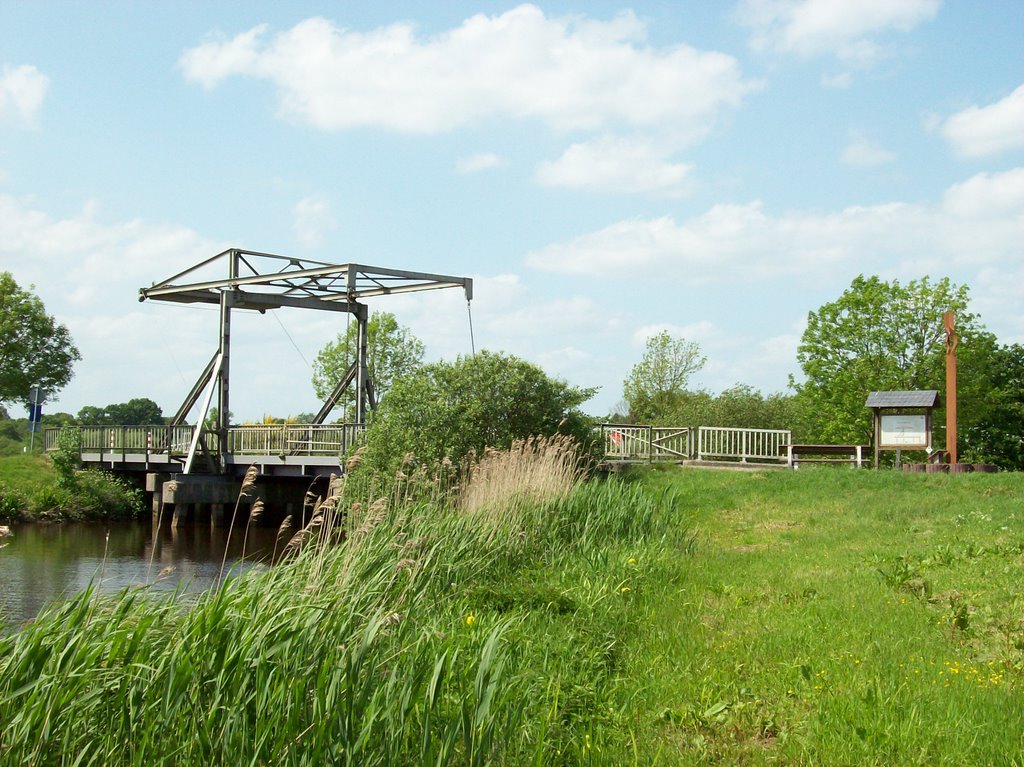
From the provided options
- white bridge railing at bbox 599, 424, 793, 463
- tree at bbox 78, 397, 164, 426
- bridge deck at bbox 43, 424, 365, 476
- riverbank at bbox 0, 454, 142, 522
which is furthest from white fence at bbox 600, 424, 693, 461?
tree at bbox 78, 397, 164, 426

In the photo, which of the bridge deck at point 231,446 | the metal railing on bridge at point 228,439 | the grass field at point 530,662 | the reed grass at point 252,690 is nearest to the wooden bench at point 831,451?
the bridge deck at point 231,446

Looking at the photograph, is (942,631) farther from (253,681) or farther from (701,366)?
(701,366)

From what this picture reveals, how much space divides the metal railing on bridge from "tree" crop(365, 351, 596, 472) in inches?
148

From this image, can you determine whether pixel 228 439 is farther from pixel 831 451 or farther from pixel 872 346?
pixel 872 346

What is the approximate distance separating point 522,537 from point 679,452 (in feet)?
53.2

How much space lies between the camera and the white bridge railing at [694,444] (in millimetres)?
24625

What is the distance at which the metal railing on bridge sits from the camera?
27594 mm

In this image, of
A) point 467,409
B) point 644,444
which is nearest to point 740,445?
point 644,444

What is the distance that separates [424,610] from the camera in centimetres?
749

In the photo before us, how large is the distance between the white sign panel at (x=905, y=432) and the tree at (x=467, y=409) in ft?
23.0

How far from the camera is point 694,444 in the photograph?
25.6 m

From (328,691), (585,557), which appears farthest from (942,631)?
(328,691)

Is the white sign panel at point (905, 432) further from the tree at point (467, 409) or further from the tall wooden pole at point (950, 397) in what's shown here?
the tree at point (467, 409)

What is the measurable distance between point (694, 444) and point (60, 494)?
19.7 m
